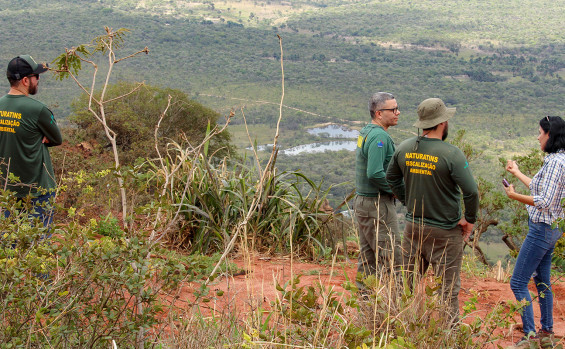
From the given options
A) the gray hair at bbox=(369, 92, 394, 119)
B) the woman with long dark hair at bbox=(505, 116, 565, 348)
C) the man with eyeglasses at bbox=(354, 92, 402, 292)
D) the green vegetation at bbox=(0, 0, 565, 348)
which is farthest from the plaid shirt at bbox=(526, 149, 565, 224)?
the gray hair at bbox=(369, 92, 394, 119)

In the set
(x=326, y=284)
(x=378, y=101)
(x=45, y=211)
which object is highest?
(x=378, y=101)

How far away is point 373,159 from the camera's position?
149 inches

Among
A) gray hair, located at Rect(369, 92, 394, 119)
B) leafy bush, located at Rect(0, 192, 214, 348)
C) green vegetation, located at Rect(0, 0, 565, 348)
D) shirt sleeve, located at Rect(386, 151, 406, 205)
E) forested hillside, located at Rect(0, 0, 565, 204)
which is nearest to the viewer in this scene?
leafy bush, located at Rect(0, 192, 214, 348)

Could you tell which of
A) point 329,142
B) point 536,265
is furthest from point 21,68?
point 329,142

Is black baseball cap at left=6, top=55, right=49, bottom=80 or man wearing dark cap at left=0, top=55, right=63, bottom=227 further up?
black baseball cap at left=6, top=55, right=49, bottom=80

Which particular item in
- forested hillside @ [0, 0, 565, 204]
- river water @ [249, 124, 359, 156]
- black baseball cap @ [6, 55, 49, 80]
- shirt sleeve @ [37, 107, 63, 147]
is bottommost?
river water @ [249, 124, 359, 156]

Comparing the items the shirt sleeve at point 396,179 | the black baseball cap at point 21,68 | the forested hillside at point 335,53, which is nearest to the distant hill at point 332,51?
the forested hillside at point 335,53

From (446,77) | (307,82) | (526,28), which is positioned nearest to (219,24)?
(307,82)

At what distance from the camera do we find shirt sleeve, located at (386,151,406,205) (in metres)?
3.58

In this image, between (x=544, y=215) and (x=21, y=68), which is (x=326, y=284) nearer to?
(x=544, y=215)

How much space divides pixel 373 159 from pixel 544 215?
1133 mm

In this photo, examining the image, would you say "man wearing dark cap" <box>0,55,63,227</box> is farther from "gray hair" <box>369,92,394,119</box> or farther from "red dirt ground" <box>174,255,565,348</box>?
"gray hair" <box>369,92,394,119</box>

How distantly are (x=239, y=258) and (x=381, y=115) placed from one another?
2.27 m

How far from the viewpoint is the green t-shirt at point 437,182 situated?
10.6 ft
